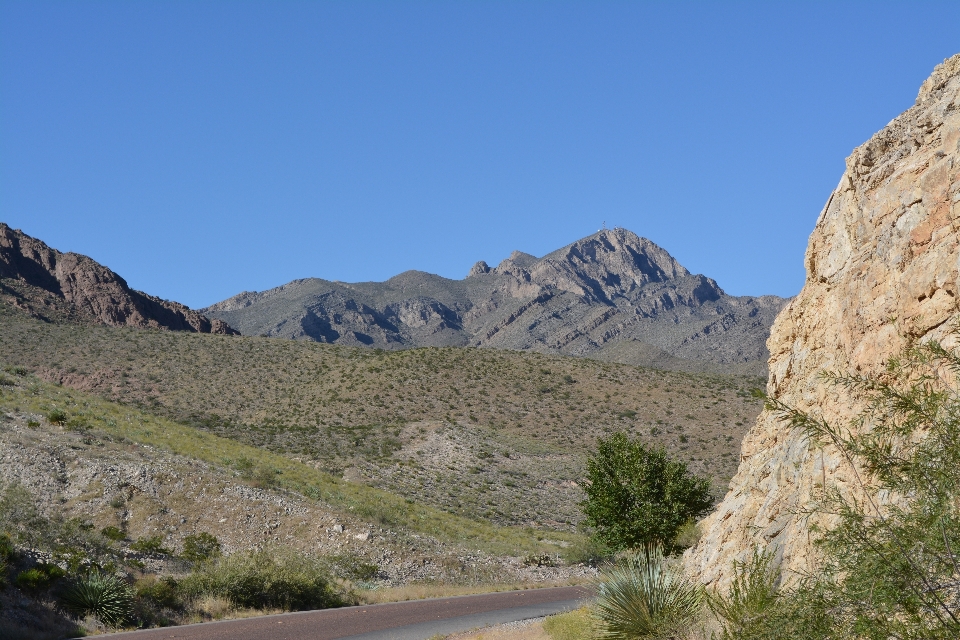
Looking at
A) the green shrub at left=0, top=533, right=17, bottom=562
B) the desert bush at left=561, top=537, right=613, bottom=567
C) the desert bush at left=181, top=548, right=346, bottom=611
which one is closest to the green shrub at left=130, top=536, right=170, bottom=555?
the desert bush at left=181, top=548, right=346, bottom=611

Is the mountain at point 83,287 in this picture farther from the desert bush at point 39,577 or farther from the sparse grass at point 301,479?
the desert bush at point 39,577

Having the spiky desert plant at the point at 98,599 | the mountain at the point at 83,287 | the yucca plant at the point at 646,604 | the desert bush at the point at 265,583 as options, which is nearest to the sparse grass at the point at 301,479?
the desert bush at the point at 265,583

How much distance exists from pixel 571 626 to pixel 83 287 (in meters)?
114

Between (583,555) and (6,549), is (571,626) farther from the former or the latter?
(583,555)

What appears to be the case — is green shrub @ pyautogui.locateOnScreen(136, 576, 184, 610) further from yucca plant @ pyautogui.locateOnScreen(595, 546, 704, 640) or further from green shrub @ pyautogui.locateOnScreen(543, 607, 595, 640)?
yucca plant @ pyautogui.locateOnScreen(595, 546, 704, 640)

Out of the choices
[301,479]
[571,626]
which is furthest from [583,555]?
[571,626]

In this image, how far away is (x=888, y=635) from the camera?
6.04 m

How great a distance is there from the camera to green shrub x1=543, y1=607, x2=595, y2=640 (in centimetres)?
1106

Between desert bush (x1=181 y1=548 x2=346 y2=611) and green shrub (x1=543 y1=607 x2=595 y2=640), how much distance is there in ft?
27.3

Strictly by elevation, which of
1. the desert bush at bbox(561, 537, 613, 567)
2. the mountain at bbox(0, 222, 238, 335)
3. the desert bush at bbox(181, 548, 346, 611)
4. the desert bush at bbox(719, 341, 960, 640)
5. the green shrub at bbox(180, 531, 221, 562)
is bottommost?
the desert bush at bbox(561, 537, 613, 567)

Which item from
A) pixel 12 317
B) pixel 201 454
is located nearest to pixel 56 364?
pixel 12 317

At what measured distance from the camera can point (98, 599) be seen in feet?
52.2

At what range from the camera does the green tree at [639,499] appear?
24.2m

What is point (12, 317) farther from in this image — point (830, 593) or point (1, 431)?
point (830, 593)
